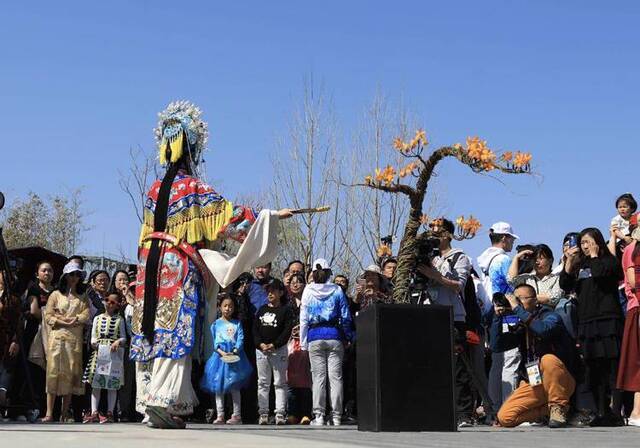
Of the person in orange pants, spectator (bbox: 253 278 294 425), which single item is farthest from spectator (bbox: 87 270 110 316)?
the person in orange pants

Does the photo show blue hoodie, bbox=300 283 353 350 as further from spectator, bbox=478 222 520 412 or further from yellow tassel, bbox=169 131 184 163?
yellow tassel, bbox=169 131 184 163

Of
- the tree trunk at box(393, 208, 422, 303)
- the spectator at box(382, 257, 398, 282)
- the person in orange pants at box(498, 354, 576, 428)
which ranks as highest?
the spectator at box(382, 257, 398, 282)

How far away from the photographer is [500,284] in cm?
1216

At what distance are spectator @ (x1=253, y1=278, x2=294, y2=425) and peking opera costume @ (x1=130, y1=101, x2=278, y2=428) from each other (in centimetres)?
312

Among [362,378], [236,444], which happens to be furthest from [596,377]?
[236,444]

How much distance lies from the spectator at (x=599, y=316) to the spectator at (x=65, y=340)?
563cm

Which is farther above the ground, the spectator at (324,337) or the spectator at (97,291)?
the spectator at (97,291)

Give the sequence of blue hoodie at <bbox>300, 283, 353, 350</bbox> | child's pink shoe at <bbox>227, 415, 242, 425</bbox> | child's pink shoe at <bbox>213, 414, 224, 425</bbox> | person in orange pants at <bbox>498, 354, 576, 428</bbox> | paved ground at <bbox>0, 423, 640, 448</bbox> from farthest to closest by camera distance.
Answer: child's pink shoe at <bbox>227, 415, 242, 425</bbox>
child's pink shoe at <bbox>213, 414, 224, 425</bbox>
blue hoodie at <bbox>300, 283, 353, 350</bbox>
person in orange pants at <bbox>498, 354, 576, 428</bbox>
paved ground at <bbox>0, 423, 640, 448</bbox>

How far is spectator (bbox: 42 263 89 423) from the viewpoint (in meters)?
12.3

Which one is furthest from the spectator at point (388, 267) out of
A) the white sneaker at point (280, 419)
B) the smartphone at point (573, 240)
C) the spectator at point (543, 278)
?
the smartphone at point (573, 240)

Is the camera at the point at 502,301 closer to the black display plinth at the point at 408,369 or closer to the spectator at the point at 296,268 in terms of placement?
the black display plinth at the point at 408,369

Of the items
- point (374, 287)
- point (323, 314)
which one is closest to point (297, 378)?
point (323, 314)

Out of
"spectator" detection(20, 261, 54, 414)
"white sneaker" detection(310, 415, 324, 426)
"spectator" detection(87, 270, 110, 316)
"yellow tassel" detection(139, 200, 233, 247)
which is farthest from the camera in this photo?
"spectator" detection(87, 270, 110, 316)

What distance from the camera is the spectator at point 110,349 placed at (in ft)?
40.9
